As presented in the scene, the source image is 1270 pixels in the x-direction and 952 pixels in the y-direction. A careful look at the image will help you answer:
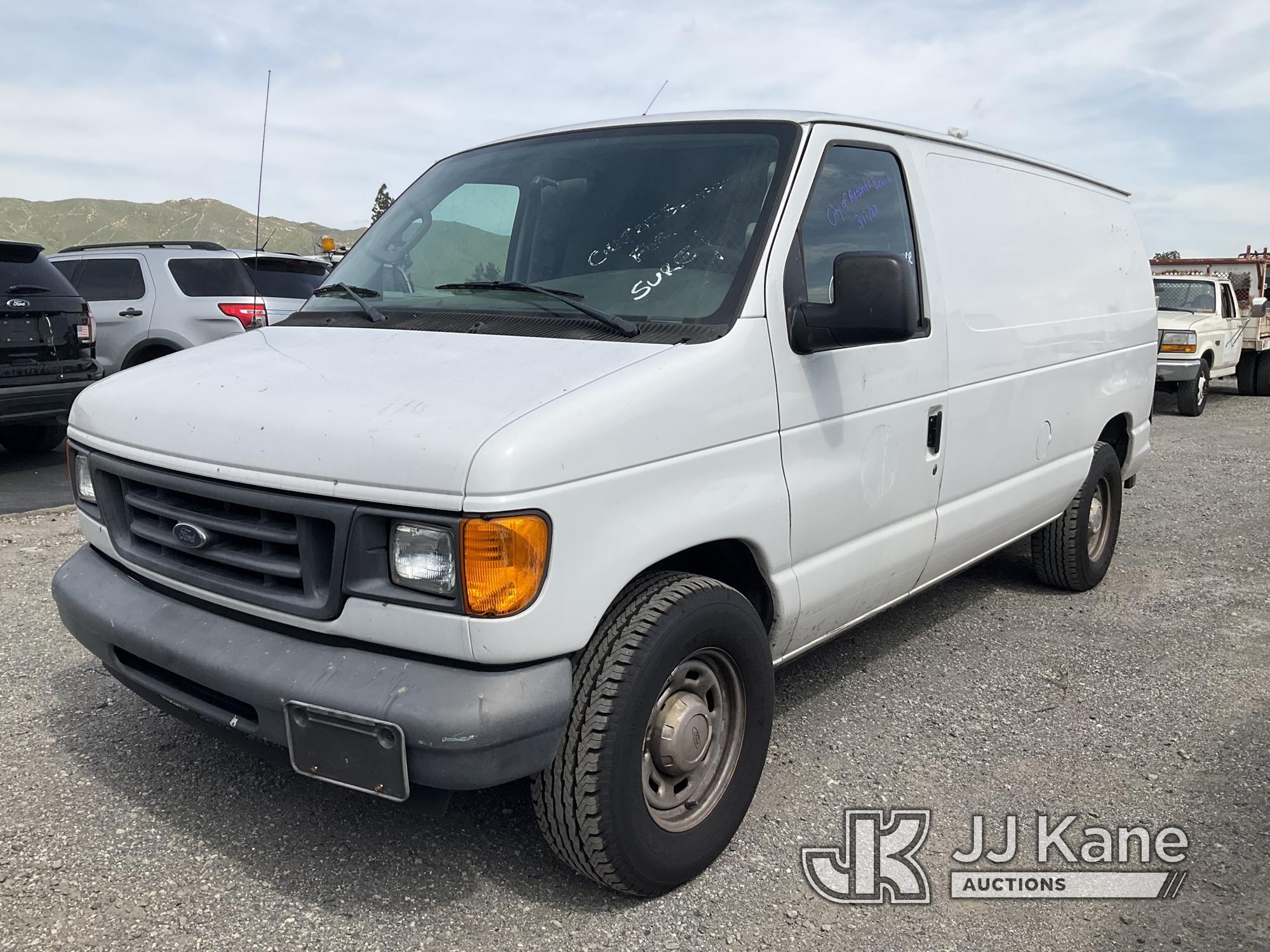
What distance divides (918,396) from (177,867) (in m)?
2.69

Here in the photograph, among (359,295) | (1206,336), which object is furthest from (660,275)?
(1206,336)

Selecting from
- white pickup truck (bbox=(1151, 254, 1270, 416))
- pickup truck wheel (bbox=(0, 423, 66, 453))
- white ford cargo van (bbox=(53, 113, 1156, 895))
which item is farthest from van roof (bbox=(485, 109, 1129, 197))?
white pickup truck (bbox=(1151, 254, 1270, 416))

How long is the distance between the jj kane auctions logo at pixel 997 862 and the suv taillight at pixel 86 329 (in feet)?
24.2

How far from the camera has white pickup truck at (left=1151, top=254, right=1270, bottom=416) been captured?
13.6 m

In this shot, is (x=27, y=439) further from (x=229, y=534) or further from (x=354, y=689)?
(x=354, y=689)

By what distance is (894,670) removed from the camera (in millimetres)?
4371

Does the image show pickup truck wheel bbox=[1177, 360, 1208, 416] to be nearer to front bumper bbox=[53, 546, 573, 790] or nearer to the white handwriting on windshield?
the white handwriting on windshield

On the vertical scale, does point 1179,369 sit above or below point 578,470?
below

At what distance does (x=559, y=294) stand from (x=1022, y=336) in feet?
7.13

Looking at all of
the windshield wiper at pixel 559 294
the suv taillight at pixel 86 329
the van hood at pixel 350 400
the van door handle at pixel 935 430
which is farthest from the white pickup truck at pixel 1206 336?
the van hood at pixel 350 400

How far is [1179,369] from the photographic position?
1354 centimetres

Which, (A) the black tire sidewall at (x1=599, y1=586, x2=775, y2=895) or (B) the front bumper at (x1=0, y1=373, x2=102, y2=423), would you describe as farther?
(B) the front bumper at (x1=0, y1=373, x2=102, y2=423)

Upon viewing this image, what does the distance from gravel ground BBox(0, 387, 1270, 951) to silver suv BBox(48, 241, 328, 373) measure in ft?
16.3

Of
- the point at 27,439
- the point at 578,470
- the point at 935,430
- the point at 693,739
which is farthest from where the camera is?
the point at 27,439
